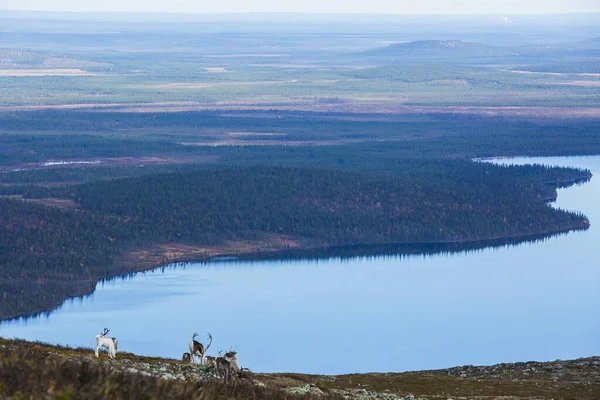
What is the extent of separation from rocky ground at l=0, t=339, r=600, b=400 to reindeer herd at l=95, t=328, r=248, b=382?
0.30 metres

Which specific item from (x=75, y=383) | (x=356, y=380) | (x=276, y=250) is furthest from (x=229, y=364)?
(x=276, y=250)

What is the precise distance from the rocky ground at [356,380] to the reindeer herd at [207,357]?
30cm

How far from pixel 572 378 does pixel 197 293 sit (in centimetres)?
4886

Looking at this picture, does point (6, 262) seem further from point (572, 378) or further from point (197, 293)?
point (572, 378)

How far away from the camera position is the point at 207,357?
1490 inches

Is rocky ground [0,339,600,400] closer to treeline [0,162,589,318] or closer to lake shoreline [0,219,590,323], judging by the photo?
treeline [0,162,589,318]

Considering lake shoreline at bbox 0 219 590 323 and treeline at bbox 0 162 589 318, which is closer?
treeline at bbox 0 162 589 318

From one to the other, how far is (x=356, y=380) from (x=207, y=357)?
22.8 ft

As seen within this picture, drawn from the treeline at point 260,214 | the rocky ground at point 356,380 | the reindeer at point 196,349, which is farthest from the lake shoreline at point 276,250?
the reindeer at point 196,349

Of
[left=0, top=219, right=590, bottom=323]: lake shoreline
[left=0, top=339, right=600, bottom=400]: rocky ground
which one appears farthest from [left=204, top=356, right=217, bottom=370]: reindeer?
[left=0, top=219, right=590, bottom=323]: lake shoreline

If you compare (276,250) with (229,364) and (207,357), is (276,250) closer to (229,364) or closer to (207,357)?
(207,357)

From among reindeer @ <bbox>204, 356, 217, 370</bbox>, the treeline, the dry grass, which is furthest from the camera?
the treeline

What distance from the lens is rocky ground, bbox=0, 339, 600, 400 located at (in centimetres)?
2670

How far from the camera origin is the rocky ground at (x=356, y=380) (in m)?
26.7
